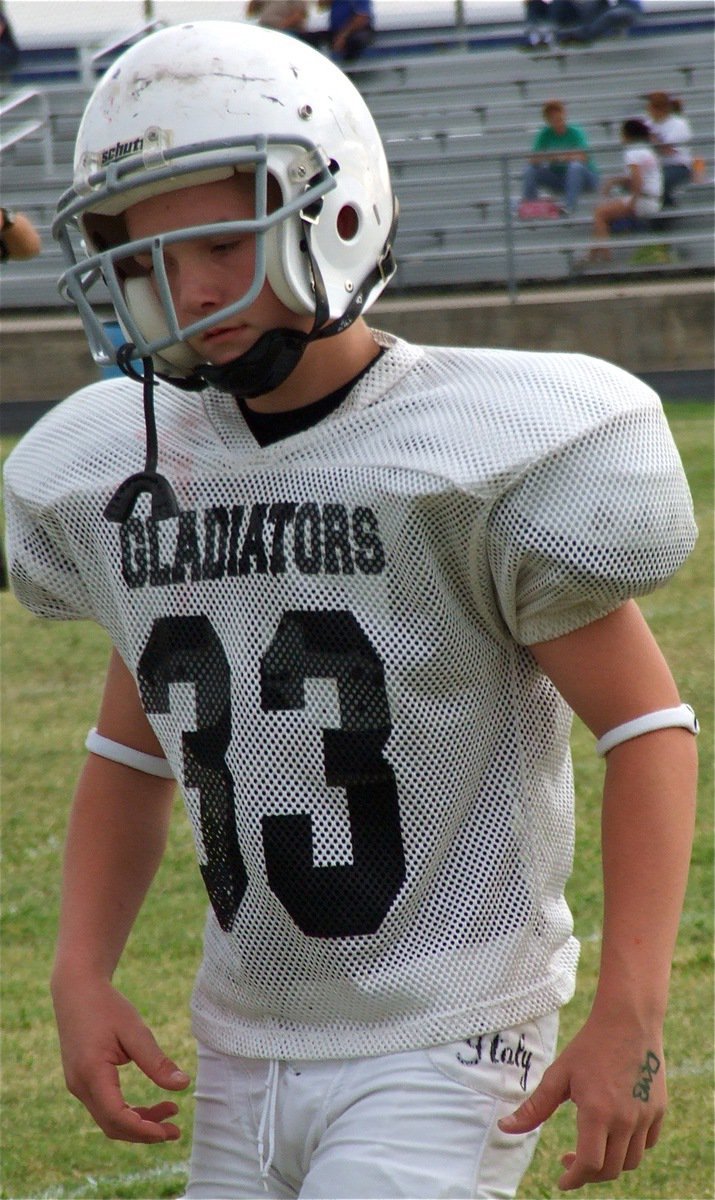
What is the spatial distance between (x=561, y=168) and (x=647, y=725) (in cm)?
1206

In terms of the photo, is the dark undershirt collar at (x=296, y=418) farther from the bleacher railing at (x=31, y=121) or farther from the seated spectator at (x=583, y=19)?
the seated spectator at (x=583, y=19)

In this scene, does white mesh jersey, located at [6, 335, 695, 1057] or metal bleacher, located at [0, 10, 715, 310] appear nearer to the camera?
white mesh jersey, located at [6, 335, 695, 1057]

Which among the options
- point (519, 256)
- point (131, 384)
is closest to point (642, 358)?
point (519, 256)

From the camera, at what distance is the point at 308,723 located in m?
1.62

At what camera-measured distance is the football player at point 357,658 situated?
153 cm

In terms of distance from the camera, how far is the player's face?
158cm

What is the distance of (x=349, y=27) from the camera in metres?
15.2

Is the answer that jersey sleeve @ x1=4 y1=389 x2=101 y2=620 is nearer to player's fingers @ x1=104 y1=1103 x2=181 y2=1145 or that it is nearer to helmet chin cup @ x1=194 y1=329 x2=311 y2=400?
helmet chin cup @ x1=194 y1=329 x2=311 y2=400

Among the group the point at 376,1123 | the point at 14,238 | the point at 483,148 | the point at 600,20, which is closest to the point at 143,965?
the point at 376,1123

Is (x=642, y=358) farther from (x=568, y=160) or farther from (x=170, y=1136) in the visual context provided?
(x=170, y=1136)

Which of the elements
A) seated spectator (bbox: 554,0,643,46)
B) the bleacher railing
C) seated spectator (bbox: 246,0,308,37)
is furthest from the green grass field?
seated spectator (bbox: 554,0,643,46)

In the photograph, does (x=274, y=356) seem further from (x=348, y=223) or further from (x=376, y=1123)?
(x=376, y=1123)

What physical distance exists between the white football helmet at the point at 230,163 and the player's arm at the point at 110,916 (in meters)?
0.46

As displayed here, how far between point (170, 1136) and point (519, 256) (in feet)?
39.3
